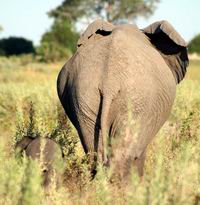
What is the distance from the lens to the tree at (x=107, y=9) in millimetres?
55531

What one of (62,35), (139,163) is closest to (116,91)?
(139,163)

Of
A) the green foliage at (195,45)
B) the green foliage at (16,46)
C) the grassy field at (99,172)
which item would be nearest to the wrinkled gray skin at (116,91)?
the grassy field at (99,172)

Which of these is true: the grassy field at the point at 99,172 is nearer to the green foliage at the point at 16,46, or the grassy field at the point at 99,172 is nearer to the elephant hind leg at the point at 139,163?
the elephant hind leg at the point at 139,163

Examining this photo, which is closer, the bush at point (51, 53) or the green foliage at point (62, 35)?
the bush at point (51, 53)

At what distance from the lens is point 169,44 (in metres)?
6.18

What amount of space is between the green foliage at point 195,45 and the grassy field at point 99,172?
180 ft

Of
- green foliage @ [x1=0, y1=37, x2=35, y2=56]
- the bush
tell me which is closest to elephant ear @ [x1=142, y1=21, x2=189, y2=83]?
the bush

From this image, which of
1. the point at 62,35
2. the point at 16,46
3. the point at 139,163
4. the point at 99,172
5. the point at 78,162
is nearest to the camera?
the point at 99,172

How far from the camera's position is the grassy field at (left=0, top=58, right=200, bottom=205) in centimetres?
367

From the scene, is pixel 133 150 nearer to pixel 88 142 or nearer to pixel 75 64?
pixel 88 142

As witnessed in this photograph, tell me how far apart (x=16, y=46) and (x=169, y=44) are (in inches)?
2470

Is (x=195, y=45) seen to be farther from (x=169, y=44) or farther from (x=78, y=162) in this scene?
(x=78, y=162)

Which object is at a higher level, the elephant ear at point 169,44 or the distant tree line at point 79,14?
the elephant ear at point 169,44

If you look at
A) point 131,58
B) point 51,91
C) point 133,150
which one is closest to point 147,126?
point 133,150
